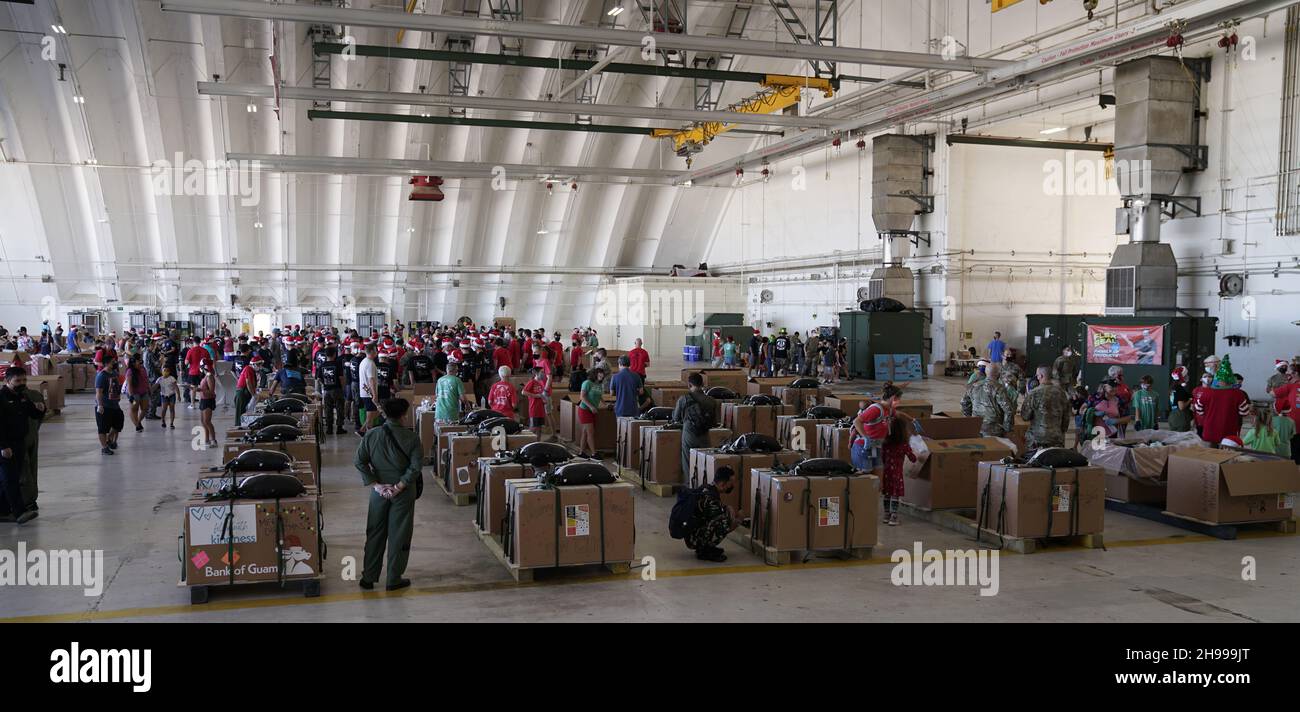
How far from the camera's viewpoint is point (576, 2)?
24375 mm

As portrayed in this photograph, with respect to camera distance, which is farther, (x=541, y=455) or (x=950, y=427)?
(x=950, y=427)

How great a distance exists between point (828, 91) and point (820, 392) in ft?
33.3

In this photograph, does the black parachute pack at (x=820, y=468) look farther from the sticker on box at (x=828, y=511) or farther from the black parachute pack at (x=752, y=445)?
the black parachute pack at (x=752, y=445)

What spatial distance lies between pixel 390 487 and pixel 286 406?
20.8ft

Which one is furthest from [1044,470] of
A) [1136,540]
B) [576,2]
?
[576,2]

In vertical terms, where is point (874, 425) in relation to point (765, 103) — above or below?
below

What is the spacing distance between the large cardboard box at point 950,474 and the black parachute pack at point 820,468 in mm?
2148

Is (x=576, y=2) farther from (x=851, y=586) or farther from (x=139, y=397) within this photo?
(x=851, y=586)

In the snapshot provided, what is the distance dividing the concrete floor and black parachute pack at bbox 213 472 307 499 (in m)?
0.77

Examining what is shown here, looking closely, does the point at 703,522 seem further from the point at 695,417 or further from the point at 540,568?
the point at 695,417

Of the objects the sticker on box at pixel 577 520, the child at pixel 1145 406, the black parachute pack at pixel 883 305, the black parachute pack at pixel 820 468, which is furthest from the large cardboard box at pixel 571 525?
the black parachute pack at pixel 883 305

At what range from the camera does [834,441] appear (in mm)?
11766

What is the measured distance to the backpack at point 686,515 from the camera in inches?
320

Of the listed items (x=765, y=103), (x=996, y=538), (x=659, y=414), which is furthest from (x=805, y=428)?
(x=765, y=103)
